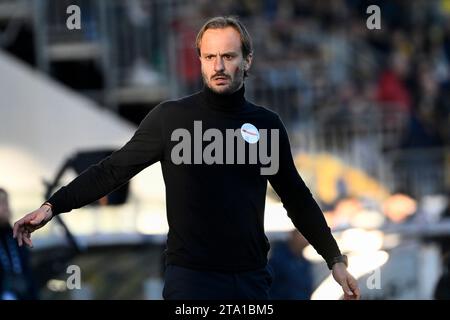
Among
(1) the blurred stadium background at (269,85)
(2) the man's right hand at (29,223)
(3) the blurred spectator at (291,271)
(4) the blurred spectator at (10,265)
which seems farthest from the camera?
(1) the blurred stadium background at (269,85)

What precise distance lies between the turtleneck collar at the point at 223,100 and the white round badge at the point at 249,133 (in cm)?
8

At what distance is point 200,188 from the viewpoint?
17.0ft

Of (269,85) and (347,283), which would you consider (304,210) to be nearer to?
(347,283)

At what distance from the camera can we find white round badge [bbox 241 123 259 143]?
5293 mm

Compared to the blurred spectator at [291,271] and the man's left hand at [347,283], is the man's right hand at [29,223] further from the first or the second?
the blurred spectator at [291,271]

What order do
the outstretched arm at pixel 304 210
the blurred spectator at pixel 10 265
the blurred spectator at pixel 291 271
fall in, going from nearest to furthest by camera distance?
the outstretched arm at pixel 304 210, the blurred spectator at pixel 10 265, the blurred spectator at pixel 291 271

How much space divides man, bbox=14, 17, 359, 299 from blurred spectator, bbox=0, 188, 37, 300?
8.26ft

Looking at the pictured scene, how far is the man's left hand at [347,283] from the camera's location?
535 cm

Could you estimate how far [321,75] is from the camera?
53.1ft

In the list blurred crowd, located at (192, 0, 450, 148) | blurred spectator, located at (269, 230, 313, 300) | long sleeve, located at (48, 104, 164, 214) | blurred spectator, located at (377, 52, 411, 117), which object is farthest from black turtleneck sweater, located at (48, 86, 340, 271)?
blurred spectator, located at (377, 52, 411, 117)

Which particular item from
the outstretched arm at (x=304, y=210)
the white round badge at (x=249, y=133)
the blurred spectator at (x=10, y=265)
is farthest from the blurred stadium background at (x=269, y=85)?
the white round badge at (x=249, y=133)

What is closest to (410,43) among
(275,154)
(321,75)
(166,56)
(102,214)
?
(321,75)

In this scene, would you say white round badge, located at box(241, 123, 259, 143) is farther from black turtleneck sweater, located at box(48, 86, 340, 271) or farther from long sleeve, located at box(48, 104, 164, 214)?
long sleeve, located at box(48, 104, 164, 214)

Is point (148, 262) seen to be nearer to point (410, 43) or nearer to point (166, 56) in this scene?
point (166, 56)
